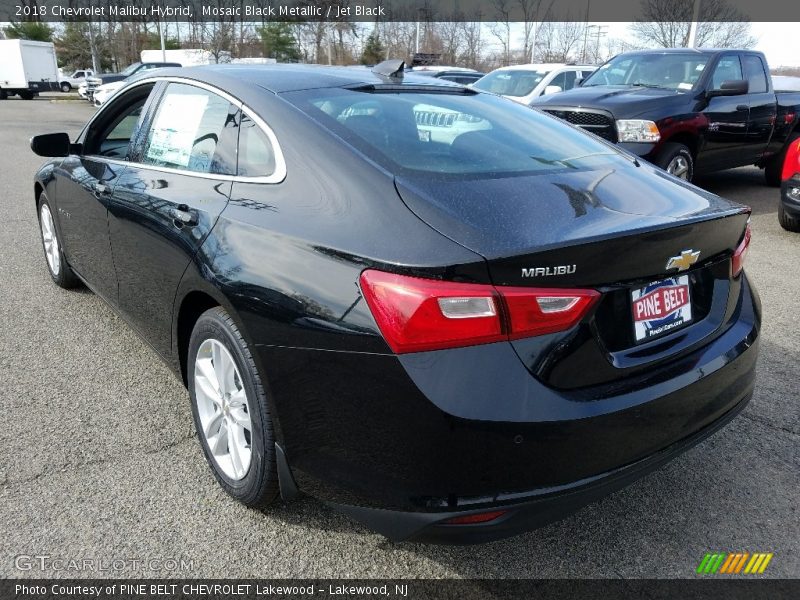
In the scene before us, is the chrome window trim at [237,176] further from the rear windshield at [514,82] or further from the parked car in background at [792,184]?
the rear windshield at [514,82]

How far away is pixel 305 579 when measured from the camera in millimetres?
2230

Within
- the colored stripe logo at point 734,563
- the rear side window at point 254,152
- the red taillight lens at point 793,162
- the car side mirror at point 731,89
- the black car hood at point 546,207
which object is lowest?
the colored stripe logo at point 734,563

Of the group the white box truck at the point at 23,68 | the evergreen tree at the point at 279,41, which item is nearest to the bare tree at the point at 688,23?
the evergreen tree at the point at 279,41

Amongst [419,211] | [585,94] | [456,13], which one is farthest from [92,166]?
[456,13]

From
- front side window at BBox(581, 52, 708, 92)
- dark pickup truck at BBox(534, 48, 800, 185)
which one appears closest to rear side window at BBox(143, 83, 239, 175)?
dark pickup truck at BBox(534, 48, 800, 185)

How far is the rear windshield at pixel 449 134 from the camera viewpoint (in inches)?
92.6

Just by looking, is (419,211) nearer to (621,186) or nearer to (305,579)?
(621,186)

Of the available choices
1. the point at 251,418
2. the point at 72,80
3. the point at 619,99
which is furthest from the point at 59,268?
the point at 72,80

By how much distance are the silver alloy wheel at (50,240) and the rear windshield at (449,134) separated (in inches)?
118

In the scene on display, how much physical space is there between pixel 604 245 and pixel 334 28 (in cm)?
4235

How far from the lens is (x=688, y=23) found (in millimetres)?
36219

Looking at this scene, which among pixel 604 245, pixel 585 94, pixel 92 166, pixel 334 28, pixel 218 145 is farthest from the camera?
pixel 334 28

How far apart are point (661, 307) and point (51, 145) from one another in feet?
11.5

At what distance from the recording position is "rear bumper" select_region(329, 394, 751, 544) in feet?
6.06
